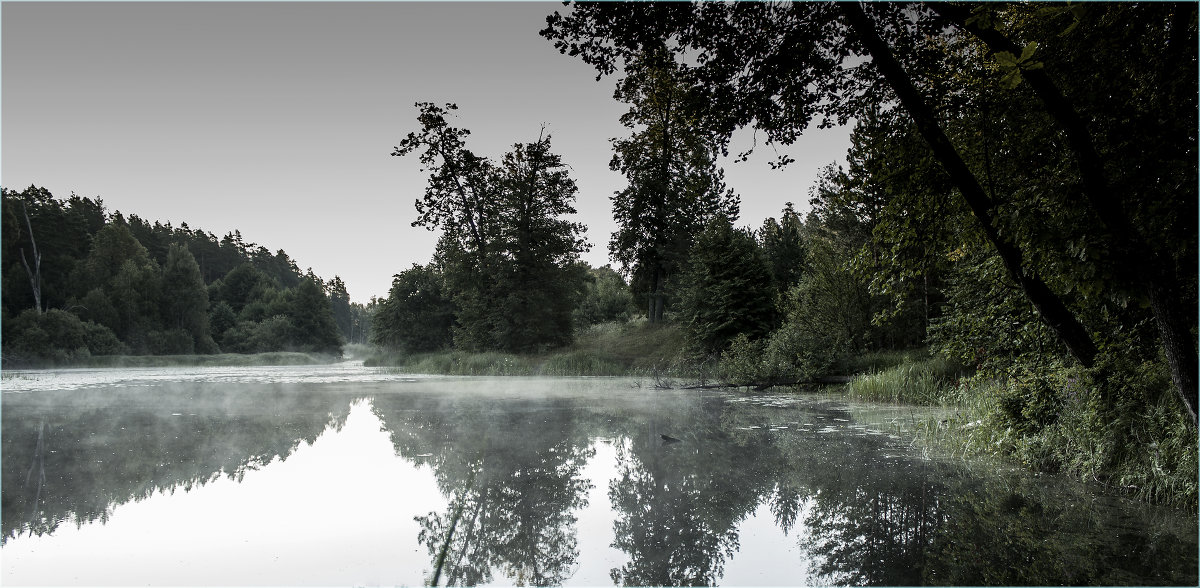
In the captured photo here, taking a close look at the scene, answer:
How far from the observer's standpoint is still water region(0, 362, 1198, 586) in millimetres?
3516

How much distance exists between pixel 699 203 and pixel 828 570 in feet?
108

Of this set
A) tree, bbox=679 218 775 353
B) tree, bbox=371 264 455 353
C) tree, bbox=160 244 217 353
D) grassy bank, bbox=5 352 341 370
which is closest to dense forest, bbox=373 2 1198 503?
tree, bbox=679 218 775 353

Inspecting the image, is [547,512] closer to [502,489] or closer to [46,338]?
[502,489]

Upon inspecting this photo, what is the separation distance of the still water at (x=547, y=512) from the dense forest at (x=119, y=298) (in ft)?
119

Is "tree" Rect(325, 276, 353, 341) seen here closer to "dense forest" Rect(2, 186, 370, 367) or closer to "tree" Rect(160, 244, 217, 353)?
"dense forest" Rect(2, 186, 370, 367)

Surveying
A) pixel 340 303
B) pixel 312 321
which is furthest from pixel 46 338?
pixel 340 303

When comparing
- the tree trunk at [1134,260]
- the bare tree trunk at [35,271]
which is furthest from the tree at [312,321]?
the tree trunk at [1134,260]

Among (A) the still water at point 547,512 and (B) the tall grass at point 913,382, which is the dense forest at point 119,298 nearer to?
(A) the still water at point 547,512

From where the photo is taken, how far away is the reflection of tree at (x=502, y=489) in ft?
12.1

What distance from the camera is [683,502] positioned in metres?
5.06

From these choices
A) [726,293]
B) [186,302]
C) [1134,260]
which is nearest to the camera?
[1134,260]

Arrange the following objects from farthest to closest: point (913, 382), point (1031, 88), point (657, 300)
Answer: point (657, 300)
point (913, 382)
point (1031, 88)

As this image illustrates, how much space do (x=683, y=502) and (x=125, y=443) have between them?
722 centimetres

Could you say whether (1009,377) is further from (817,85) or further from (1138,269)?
(817,85)
